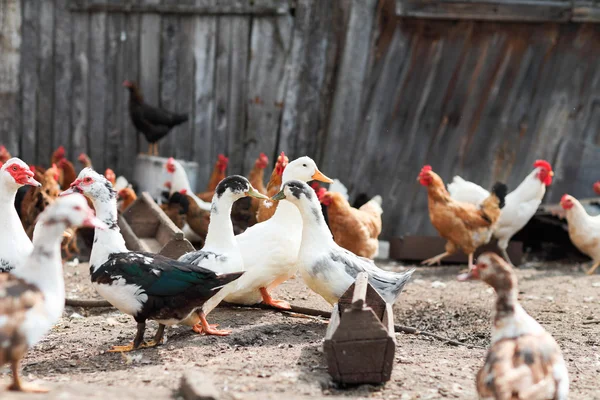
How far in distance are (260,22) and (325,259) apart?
4385mm

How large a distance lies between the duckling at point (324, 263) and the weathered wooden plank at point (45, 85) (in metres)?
4.60

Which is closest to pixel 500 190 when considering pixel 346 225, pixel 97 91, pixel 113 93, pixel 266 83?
pixel 346 225

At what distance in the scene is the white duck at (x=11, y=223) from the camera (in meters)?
5.13

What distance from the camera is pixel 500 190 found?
8250 mm

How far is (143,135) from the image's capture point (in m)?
9.31

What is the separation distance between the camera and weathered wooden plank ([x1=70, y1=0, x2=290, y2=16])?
8.76 meters

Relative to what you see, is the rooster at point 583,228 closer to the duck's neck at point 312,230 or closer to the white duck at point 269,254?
the white duck at point 269,254

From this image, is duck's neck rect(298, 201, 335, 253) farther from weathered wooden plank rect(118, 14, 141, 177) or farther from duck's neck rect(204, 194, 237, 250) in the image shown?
weathered wooden plank rect(118, 14, 141, 177)

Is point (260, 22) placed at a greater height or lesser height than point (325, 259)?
greater

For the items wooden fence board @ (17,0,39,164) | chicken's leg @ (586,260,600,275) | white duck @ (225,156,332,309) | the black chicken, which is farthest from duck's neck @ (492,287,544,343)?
wooden fence board @ (17,0,39,164)

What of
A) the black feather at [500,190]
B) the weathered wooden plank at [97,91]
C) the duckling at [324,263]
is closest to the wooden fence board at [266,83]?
the weathered wooden plank at [97,91]

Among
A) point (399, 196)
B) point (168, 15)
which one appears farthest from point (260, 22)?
point (399, 196)

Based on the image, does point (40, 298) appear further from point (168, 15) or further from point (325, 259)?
point (168, 15)

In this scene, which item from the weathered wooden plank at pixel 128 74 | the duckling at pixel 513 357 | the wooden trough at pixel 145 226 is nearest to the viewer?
the duckling at pixel 513 357
